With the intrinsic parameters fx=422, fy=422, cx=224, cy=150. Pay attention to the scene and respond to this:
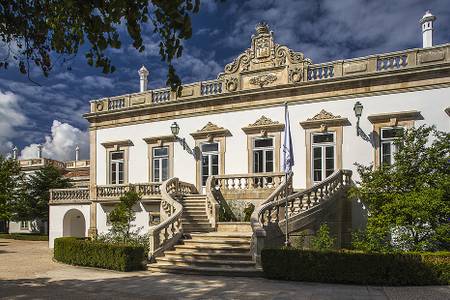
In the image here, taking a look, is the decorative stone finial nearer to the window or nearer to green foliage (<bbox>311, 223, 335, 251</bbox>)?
green foliage (<bbox>311, 223, 335, 251</bbox>)

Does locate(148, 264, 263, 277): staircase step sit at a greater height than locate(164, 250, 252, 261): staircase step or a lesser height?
lesser

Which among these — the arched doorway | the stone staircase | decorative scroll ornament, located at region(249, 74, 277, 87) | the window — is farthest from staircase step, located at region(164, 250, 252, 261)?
the window

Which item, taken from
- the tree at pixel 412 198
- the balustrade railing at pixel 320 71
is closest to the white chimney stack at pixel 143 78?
the balustrade railing at pixel 320 71

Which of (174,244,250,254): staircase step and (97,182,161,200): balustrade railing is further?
(97,182,161,200): balustrade railing

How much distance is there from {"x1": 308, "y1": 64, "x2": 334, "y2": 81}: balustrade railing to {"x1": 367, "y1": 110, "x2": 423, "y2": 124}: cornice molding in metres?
2.62

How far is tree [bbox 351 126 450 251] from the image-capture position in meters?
12.2

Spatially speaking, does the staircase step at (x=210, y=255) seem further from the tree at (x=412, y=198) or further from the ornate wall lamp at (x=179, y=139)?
the ornate wall lamp at (x=179, y=139)

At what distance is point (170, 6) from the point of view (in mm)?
5020

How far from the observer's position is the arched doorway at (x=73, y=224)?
24.4 metres

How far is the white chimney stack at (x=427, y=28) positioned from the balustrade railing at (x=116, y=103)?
15145 millimetres

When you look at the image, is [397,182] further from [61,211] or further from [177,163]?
[61,211]

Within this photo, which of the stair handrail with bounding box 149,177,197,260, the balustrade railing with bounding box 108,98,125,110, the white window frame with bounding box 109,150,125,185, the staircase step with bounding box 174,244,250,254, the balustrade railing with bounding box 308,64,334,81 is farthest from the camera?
the balustrade railing with bounding box 108,98,125,110

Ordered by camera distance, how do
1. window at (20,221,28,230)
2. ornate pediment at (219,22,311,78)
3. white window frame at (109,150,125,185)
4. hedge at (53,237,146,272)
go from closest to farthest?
hedge at (53,237,146,272)
ornate pediment at (219,22,311,78)
white window frame at (109,150,125,185)
window at (20,221,28,230)

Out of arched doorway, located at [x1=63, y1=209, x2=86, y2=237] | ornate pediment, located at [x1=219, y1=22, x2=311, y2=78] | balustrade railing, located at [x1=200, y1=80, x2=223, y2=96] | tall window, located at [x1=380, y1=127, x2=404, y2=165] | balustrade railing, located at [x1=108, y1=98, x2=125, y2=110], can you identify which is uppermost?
ornate pediment, located at [x1=219, y1=22, x2=311, y2=78]
